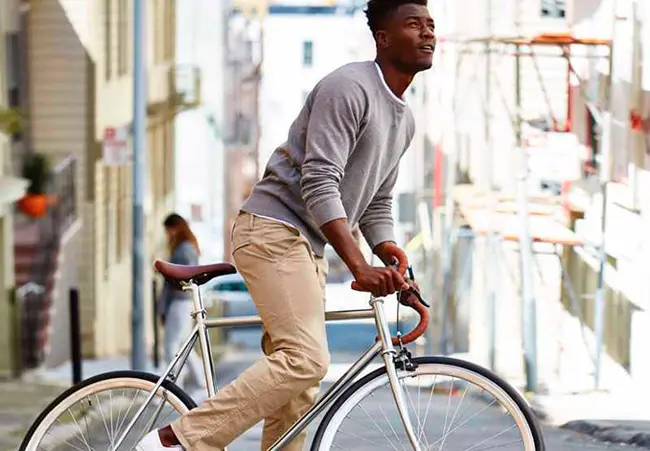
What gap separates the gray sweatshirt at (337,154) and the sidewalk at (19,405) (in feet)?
13.2

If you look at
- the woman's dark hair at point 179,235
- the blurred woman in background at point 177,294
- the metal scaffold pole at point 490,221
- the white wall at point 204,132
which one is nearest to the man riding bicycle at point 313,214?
the blurred woman in background at point 177,294

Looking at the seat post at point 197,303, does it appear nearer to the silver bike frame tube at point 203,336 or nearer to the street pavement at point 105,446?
the silver bike frame tube at point 203,336

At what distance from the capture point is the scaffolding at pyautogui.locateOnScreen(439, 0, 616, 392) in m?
14.3

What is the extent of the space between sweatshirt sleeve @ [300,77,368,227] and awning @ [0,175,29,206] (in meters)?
11.6

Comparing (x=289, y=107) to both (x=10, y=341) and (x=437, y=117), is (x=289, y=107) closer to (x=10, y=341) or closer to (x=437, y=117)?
(x=437, y=117)

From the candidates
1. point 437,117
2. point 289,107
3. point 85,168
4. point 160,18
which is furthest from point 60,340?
point 289,107

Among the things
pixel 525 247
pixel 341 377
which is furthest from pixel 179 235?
pixel 341 377

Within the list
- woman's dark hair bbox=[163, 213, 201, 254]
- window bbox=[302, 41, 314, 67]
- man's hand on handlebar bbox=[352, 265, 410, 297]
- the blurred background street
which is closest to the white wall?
the blurred background street

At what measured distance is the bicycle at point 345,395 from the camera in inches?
163

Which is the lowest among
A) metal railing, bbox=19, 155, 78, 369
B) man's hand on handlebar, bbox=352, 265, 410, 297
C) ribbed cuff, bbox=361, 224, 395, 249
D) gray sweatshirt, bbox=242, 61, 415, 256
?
metal railing, bbox=19, 155, 78, 369

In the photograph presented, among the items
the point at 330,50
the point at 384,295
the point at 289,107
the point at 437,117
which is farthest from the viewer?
the point at 330,50

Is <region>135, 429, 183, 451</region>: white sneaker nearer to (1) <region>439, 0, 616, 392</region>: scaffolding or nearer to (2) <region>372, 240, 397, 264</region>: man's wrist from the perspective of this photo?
(2) <region>372, 240, 397, 264</region>: man's wrist

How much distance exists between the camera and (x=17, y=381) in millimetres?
15500

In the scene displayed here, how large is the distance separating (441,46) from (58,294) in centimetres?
706
